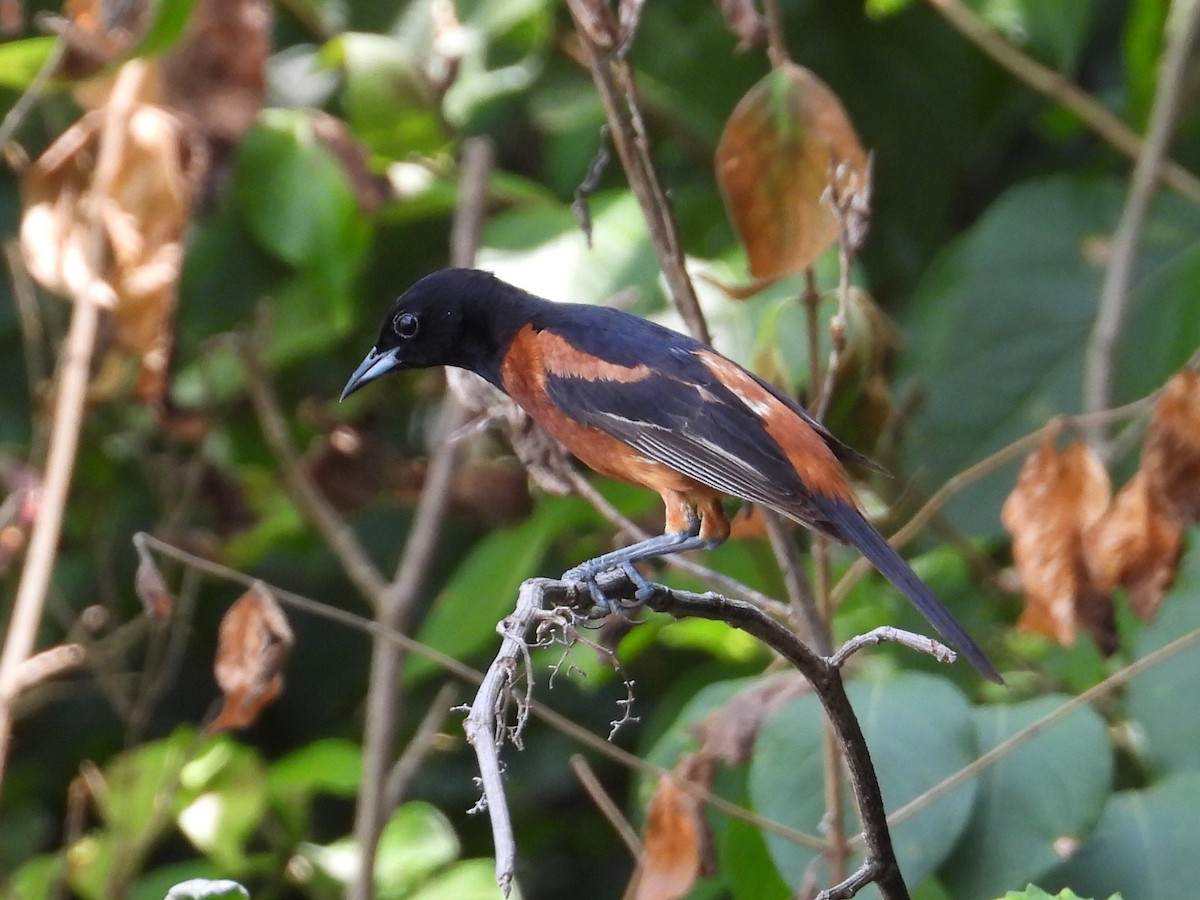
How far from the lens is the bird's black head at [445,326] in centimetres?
340

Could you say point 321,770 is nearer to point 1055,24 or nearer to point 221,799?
point 221,799

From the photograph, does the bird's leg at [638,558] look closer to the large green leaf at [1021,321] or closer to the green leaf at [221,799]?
the large green leaf at [1021,321]

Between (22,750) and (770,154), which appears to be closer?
(770,154)

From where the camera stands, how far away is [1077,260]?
14.9ft

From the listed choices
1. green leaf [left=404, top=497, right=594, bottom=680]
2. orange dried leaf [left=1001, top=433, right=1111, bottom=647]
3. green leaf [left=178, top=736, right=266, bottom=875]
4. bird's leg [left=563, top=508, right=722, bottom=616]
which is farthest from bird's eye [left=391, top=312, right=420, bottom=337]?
orange dried leaf [left=1001, top=433, right=1111, bottom=647]

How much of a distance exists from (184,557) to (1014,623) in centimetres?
272

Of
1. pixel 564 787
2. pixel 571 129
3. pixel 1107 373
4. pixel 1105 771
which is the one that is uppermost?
pixel 571 129

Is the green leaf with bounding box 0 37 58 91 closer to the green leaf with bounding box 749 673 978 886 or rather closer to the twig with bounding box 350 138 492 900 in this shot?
the twig with bounding box 350 138 492 900

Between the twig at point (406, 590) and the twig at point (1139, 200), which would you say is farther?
the twig at point (1139, 200)

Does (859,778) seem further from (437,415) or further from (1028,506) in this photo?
(437,415)

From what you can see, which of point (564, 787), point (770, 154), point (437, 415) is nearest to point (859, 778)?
point (770, 154)

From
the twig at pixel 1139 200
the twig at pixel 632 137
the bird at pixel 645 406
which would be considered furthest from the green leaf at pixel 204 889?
the twig at pixel 1139 200

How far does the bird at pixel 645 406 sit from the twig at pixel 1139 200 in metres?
1.29

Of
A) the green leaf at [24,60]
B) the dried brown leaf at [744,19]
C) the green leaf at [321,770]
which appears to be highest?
the dried brown leaf at [744,19]
